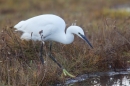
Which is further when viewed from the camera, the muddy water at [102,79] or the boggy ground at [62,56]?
the muddy water at [102,79]

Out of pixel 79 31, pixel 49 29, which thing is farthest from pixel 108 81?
pixel 49 29

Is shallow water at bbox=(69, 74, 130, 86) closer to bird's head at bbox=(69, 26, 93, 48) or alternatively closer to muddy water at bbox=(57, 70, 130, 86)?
muddy water at bbox=(57, 70, 130, 86)

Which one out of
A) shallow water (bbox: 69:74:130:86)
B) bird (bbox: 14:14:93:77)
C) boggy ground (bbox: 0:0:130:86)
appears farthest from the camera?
bird (bbox: 14:14:93:77)

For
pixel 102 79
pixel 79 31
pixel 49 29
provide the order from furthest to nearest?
1. pixel 49 29
2. pixel 102 79
3. pixel 79 31

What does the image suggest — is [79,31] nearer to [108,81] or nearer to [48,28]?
[48,28]

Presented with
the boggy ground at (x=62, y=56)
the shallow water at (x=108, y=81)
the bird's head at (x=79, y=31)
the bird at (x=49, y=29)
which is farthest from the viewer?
the bird at (x=49, y=29)

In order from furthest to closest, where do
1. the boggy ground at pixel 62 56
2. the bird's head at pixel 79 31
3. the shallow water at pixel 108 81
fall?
the bird's head at pixel 79 31, the shallow water at pixel 108 81, the boggy ground at pixel 62 56

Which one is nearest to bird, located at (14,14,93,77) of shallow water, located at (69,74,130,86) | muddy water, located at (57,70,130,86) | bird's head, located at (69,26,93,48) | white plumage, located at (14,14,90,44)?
white plumage, located at (14,14,90,44)

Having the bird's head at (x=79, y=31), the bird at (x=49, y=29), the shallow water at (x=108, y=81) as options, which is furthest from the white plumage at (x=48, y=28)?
the shallow water at (x=108, y=81)

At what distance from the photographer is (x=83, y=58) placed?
314 inches

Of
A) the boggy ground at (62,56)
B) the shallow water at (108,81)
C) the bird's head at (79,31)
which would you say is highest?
the bird's head at (79,31)

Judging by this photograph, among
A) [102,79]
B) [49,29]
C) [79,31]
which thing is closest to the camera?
[79,31]

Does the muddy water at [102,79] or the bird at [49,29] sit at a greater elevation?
the bird at [49,29]

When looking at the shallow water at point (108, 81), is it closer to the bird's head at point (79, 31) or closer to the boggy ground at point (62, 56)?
the boggy ground at point (62, 56)
